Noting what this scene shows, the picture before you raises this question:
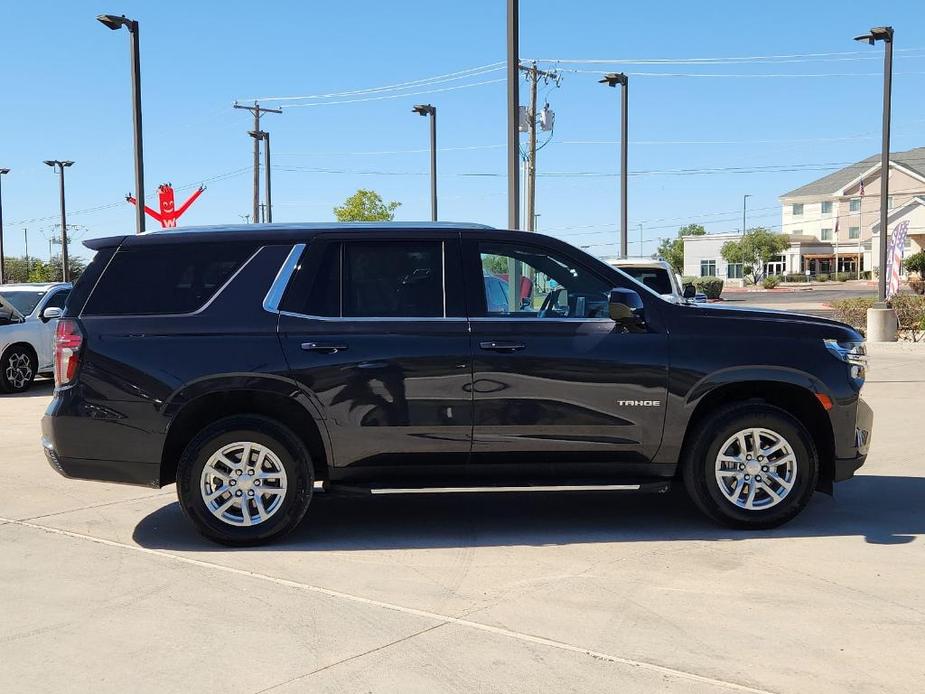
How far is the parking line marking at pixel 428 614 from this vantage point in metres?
4.05

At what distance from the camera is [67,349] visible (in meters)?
6.04

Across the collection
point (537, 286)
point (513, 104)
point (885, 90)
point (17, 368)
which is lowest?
point (17, 368)

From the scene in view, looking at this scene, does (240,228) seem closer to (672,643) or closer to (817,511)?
(672,643)

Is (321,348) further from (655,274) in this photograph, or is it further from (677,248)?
(677,248)

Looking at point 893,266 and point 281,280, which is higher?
point 893,266

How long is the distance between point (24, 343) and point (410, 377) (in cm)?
1084

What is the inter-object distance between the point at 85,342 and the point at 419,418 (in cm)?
207

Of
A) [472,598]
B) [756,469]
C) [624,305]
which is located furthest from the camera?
[756,469]

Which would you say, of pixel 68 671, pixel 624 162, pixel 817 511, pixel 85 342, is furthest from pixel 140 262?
pixel 624 162

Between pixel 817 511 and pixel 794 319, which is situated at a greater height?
pixel 794 319

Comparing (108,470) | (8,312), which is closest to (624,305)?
(108,470)

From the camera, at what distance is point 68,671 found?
13.8 ft

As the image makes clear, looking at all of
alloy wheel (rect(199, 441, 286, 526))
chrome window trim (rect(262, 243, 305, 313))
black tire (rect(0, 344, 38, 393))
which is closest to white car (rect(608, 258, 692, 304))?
chrome window trim (rect(262, 243, 305, 313))

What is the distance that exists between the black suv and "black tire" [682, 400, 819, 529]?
0.04 feet
